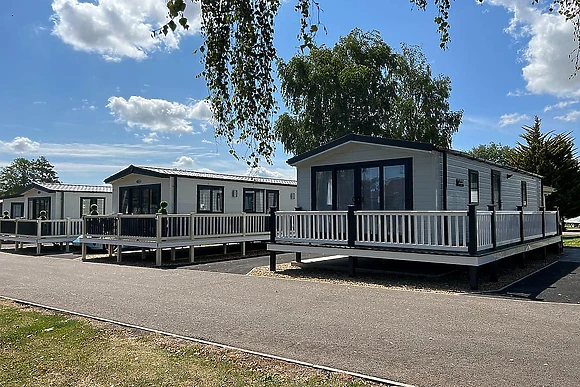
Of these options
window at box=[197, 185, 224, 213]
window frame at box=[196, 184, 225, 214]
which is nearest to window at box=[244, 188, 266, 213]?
window frame at box=[196, 184, 225, 214]

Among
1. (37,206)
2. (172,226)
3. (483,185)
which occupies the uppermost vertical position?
(483,185)

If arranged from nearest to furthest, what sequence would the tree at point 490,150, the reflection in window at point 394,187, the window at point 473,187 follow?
the reflection in window at point 394,187 < the window at point 473,187 < the tree at point 490,150

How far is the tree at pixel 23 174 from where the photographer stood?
242ft

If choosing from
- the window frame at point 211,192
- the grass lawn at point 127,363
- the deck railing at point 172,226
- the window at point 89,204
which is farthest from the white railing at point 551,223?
the window at point 89,204

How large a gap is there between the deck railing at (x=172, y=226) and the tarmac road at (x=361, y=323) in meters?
4.27

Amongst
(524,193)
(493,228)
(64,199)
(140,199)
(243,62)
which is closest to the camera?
(243,62)

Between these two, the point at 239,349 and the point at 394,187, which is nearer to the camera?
the point at 239,349

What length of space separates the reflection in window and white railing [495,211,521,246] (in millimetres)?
2525

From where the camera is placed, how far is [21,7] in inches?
217

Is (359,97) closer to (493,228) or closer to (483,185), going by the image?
(483,185)

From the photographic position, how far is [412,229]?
11578 mm

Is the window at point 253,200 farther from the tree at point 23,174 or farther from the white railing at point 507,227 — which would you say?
the tree at point 23,174

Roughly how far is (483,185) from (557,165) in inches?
771

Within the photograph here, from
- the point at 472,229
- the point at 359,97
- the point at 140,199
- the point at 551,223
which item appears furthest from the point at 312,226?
the point at 359,97
